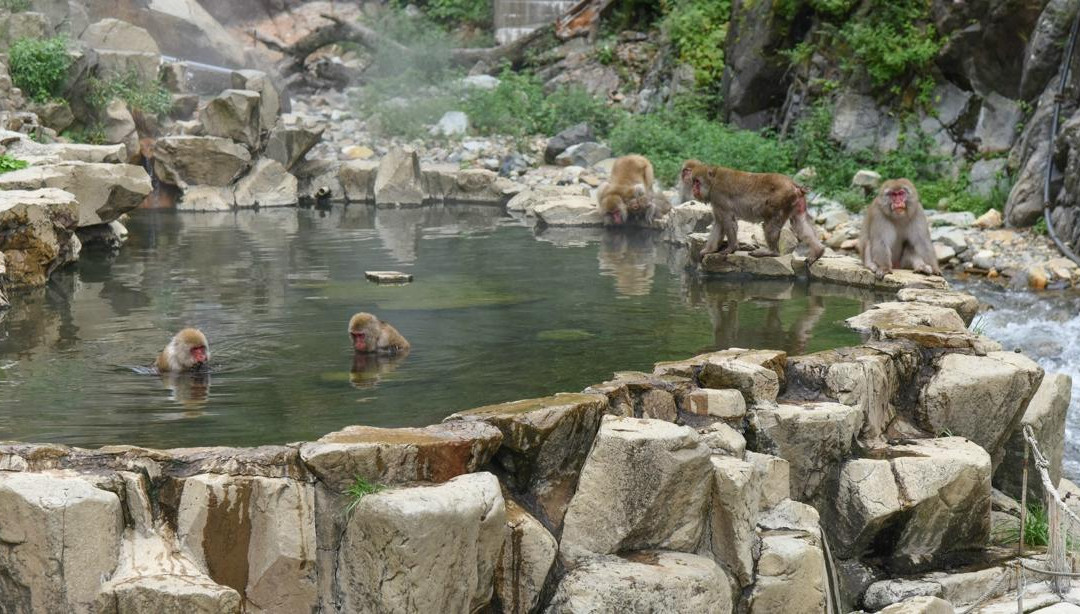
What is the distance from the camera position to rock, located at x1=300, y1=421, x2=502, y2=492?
4.61 meters

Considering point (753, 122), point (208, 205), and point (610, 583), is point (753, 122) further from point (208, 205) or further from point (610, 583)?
point (610, 583)

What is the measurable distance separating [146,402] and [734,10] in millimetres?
14682

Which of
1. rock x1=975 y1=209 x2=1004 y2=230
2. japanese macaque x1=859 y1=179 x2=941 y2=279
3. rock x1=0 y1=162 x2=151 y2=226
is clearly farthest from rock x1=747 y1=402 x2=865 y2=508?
rock x1=0 y1=162 x2=151 y2=226

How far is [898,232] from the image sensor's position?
952cm

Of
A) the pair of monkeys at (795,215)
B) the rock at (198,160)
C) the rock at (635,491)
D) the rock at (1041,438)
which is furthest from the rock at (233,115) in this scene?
the rock at (635,491)

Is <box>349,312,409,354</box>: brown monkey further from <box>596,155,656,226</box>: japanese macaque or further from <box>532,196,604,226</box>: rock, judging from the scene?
<box>532,196,604,226</box>: rock

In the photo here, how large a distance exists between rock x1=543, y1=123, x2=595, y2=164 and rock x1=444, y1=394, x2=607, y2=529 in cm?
1335

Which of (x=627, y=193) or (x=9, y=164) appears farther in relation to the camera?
(x=627, y=193)

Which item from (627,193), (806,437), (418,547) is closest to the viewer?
(418,547)

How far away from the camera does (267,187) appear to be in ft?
57.1

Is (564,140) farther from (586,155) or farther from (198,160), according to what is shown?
(198,160)

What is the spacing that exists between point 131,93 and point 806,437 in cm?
1440

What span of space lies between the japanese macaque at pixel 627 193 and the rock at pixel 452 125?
20.5 feet

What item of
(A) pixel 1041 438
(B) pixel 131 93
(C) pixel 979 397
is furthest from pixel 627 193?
(B) pixel 131 93
